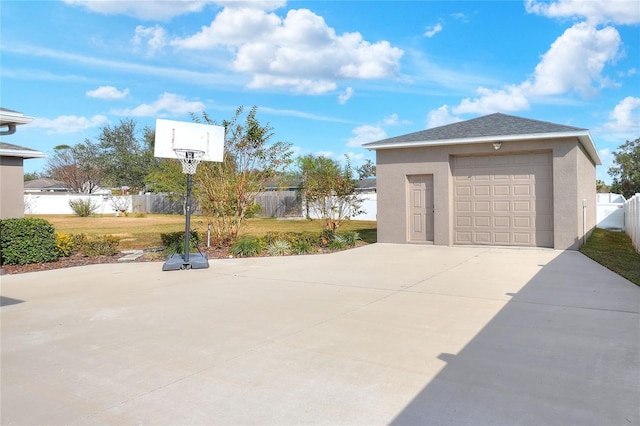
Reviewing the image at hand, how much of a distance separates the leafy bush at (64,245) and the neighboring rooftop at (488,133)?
884 centimetres

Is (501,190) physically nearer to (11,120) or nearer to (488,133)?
(488,133)

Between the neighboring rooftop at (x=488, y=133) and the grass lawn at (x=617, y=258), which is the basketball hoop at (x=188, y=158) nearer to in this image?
the neighboring rooftop at (x=488, y=133)

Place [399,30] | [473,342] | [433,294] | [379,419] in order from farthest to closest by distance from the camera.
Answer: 1. [399,30]
2. [433,294]
3. [473,342]
4. [379,419]

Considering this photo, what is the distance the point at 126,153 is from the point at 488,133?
42634mm

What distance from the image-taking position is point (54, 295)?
22.6 ft

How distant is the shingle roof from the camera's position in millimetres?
11562

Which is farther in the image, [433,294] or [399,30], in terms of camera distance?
[399,30]

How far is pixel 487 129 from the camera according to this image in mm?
12461

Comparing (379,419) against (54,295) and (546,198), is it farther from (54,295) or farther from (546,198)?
(546,198)

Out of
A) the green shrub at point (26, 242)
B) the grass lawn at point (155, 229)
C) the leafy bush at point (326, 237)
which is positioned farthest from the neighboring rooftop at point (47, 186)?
the leafy bush at point (326, 237)

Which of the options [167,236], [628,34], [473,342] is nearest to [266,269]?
[167,236]

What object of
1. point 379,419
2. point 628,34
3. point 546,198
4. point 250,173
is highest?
point 628,34

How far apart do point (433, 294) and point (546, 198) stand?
698 cm

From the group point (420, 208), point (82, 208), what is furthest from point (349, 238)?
point (82, 208)
